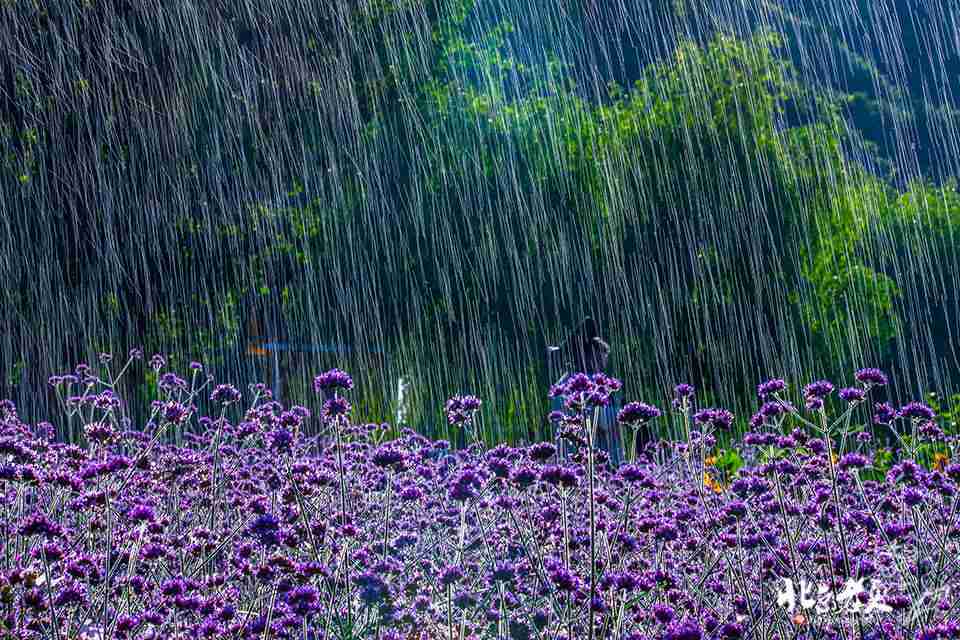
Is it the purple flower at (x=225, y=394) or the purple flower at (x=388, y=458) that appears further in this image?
the purple flower at (x=225, y=394)

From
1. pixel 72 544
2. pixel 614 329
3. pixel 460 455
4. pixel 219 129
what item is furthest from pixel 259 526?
pixel 614 329

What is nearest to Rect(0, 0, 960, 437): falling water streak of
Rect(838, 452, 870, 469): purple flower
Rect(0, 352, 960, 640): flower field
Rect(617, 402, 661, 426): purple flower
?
Rect(0, 352, 960, 640): flower field

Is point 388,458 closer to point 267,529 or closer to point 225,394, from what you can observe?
point 267,529

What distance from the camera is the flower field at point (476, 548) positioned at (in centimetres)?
243

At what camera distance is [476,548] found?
3537 millimetres

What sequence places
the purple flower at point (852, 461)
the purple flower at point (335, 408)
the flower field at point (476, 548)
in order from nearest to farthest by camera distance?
the flower field at point (476, 548)
the purple flower at point (335, 408)
the purple flower at point (852, 461)

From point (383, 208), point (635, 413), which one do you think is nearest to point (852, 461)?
point (635, 413)

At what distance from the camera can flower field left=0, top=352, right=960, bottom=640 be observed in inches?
95.7

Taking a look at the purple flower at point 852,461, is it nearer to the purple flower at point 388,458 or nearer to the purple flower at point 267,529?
the purple flower at point 388,458

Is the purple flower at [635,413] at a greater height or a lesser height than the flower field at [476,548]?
greater

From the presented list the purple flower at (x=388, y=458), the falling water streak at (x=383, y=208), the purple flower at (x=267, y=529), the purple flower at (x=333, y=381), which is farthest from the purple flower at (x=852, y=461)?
the falling water streak at (x=383, y=208)

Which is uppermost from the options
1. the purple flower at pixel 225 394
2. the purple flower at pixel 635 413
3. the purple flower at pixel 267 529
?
the purple flower at pixel 225 394

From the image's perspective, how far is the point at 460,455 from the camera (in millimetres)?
4926

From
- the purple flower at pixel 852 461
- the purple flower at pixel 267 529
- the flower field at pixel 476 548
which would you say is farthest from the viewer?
the purple flower at pixel 852 461
